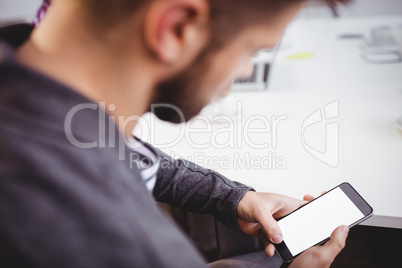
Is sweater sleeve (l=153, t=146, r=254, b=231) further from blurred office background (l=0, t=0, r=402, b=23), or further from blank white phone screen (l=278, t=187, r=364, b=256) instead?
blurred office background (l=0, t=0, r=402, b=23)

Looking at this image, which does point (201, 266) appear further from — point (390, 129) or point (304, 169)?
point (390, 129)

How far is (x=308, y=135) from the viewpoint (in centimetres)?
81

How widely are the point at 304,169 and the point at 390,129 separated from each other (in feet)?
0.88

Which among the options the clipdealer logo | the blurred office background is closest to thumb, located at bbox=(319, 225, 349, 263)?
the clipdealer logo

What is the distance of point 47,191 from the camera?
0.27m

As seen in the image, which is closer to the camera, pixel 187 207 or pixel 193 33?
pixel 193 33

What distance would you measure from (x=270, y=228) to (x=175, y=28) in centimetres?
43

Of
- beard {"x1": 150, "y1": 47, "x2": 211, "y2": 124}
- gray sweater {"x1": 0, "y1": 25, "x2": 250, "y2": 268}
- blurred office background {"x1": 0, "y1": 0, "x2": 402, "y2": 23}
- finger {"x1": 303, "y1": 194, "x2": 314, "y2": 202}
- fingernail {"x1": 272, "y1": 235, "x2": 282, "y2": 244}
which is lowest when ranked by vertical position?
fingernail {"x1": 272, "y1": 235, "x2": 282, "y2": 244}

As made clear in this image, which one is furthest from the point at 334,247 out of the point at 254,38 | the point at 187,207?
the point at 254,38

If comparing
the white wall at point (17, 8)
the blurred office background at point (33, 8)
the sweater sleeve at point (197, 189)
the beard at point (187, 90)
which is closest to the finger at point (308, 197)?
the sweater sleeve at point (197, 189)

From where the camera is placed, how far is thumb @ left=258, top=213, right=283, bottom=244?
60 centimetres

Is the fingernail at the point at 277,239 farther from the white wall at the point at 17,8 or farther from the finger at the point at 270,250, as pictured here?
the white wall at the point at 17,8

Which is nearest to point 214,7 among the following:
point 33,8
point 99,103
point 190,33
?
Answer: point 190,33

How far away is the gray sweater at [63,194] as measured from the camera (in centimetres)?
26
